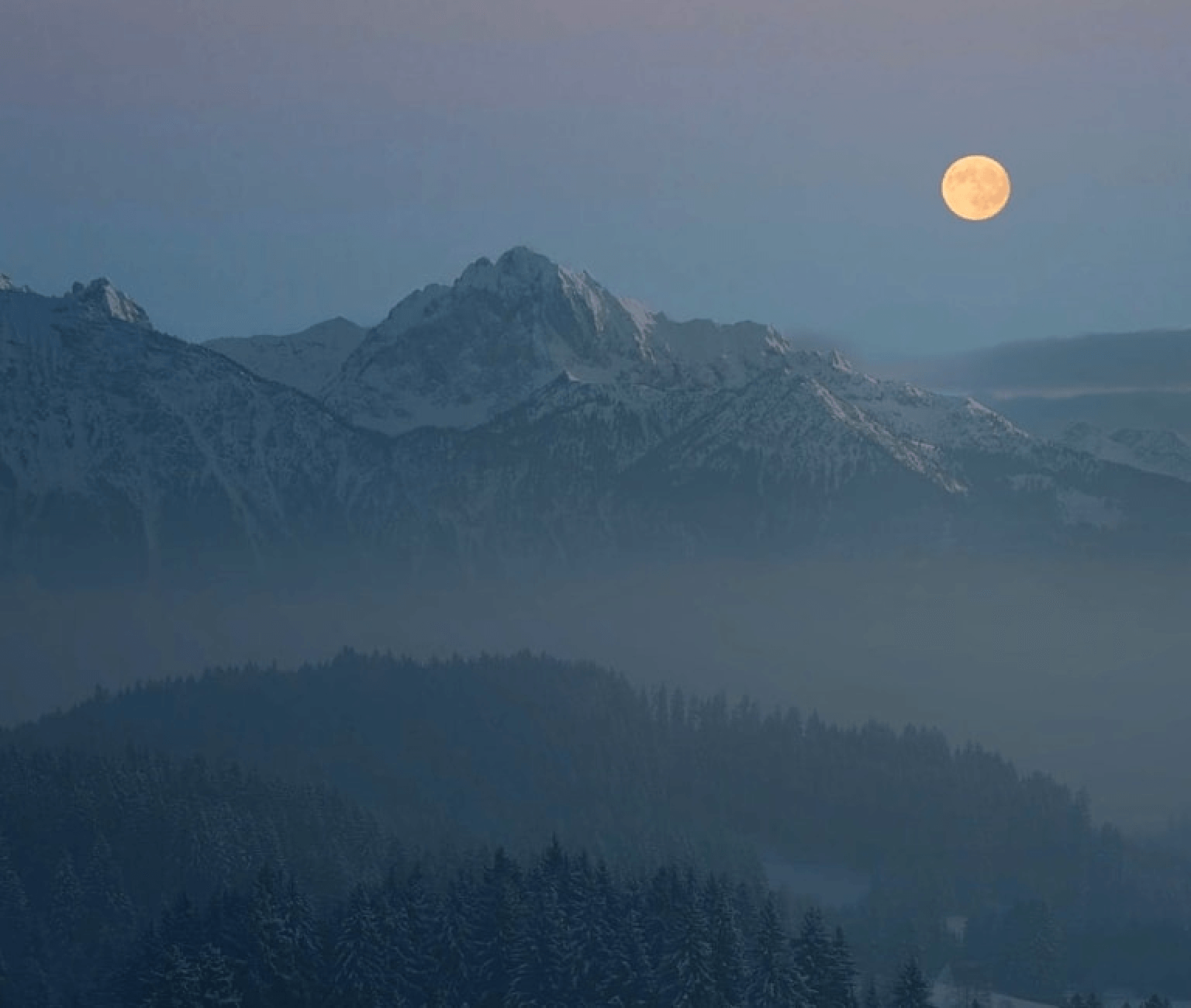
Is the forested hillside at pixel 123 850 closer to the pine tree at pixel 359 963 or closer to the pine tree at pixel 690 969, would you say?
the pine tree at pixel 359 963

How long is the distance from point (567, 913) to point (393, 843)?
184ft

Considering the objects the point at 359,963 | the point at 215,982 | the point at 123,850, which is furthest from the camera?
the point at 123,850

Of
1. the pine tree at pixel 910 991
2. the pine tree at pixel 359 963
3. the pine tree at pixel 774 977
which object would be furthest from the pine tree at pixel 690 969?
the pine tree at pixel 359 963

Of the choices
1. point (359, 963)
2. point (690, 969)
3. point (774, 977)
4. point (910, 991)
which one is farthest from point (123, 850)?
point (910, 991)

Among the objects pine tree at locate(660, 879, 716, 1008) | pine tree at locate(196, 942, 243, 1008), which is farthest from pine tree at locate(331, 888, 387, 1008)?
pine tree at locate(660, 879, 716, 1008)

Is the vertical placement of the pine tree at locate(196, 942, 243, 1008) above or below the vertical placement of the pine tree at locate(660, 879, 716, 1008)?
above

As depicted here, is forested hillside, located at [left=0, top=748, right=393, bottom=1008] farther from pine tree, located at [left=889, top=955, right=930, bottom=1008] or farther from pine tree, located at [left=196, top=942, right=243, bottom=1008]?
pine tree, located at [left=889, top=955, right=930, bottom=1008]

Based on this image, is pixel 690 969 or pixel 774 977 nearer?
pixel 774 977

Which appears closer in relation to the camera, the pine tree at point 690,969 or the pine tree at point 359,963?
the pine tree at point 690,969

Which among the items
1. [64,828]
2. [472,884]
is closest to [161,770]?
[64,828]

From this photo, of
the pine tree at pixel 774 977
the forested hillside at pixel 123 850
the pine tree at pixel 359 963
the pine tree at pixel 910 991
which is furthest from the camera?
the forested hillside at pixel 123 850

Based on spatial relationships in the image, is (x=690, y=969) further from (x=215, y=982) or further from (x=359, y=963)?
(x=215, y=982)

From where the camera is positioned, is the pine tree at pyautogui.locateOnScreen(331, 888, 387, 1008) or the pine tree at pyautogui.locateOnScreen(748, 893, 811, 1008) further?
the pine tree at pyautogui.locateOnScreen(331, 888, 387, 1008)

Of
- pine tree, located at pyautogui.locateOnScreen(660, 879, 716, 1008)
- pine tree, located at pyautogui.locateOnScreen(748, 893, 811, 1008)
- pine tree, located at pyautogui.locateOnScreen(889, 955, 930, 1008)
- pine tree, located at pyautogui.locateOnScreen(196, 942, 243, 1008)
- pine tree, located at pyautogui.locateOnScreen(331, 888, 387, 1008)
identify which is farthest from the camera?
pine tree, located at pyautogui.locateOnScreen(331, 888, 387, 1008)
